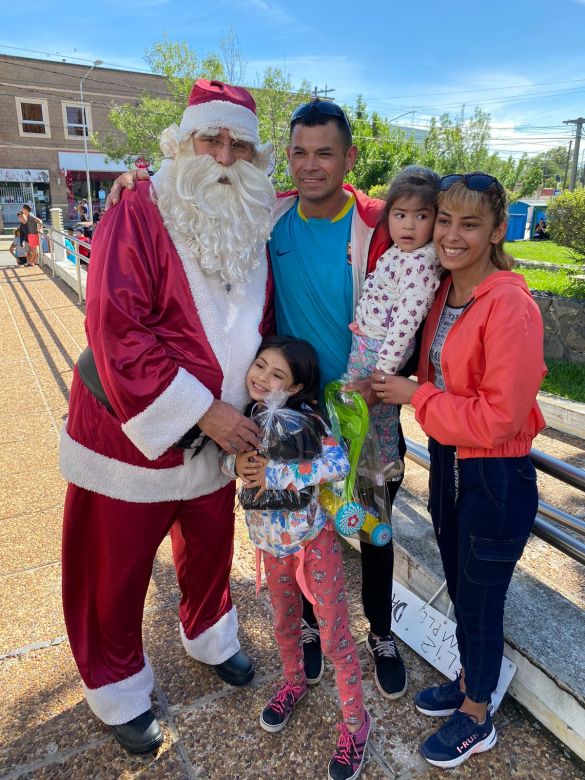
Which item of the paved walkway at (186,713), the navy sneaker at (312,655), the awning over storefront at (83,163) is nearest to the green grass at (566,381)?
the paved walkway at (186,713)

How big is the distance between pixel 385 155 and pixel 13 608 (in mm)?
22378

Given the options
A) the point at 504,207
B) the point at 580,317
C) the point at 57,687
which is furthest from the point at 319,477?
the point at 580,317

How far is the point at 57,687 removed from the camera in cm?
226

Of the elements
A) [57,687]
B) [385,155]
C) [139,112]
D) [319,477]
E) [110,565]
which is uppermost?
[139,112]

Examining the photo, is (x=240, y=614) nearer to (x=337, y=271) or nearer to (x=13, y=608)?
(x=13, y=608)

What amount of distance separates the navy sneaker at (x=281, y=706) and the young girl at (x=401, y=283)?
1196mm

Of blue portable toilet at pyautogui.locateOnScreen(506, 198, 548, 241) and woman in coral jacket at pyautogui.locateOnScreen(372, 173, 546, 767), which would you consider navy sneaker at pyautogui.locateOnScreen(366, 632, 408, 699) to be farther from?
blue portable toilet at pyautogui.locateOnScreen(506, 198, 548, 241)

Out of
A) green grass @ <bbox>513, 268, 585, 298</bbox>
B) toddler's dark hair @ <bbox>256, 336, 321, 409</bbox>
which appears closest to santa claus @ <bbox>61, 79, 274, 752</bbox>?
toddler's dark hair @ <bbox>256, 336, 321, 409</bbox>

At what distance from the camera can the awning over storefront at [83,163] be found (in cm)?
3478

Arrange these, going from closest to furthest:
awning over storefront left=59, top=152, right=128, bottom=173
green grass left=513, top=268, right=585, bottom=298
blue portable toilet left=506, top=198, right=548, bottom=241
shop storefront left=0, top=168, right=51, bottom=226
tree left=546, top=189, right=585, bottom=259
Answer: tree left=546, top=189, right=585, bottom=259 → green grass left=513, top=268, right=585, bottom=298 → blue portable toilet left=506, top=198, right=548, bottom=241 → shop storefront left=0, top=168, right=51, bottom=226 → awning over storefront left=59, top=152, right=128, bottom=173

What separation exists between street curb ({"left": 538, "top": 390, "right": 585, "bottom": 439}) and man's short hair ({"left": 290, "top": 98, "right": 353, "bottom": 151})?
4117mm

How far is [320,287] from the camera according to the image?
6.84 feet

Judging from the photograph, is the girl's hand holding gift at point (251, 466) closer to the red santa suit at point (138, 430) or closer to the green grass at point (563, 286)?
the red santa suit at point (138, 430)

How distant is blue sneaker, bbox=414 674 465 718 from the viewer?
2109mm
